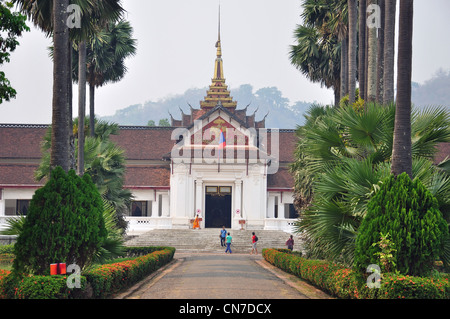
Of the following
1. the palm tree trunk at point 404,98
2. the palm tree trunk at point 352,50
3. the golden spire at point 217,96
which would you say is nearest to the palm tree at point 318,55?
the palm tree trunk at point 352,50

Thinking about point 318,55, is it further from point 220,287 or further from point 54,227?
point 54,227

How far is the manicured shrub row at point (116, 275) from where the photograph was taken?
13.3 meters

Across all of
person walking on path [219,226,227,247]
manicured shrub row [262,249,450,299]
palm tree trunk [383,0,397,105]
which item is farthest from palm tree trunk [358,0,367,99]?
person walking on path [219,226,227,247]

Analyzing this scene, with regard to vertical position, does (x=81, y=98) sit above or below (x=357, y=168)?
above

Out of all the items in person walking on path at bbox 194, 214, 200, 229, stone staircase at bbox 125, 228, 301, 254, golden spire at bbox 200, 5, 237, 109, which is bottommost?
stone staircase at bbox 125, 228, 301, 254

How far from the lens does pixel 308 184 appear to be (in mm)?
23656

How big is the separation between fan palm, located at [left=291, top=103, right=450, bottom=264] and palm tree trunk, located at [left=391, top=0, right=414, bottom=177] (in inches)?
19.3

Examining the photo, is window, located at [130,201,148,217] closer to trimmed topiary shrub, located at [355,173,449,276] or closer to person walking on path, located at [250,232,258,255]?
person walking on path, located at [250,232,258,255]

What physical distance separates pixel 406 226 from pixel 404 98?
2.86 meters

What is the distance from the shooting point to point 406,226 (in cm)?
1172

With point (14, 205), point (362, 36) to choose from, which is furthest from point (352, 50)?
point (14, 205)

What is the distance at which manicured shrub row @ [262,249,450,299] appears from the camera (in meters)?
11.1
